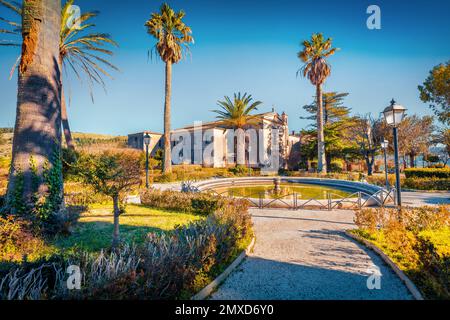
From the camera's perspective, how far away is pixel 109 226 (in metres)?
7.45

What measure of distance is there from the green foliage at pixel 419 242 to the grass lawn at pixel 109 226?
5192mm

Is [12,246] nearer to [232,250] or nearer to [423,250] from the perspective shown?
[232,250]

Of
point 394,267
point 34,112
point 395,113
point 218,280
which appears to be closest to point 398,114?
point 395,113

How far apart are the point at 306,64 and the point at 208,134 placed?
17.2m

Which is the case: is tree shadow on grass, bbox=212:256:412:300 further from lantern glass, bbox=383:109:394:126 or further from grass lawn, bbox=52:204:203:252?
lantern glass, bbox=383:109:394:126

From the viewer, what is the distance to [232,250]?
202 inches

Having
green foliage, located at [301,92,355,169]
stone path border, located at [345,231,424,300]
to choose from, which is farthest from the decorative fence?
green foliage, located at [301,92,355,169]

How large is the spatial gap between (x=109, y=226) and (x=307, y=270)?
6.49m

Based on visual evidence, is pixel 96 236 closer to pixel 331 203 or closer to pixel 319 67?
pixel 331 203

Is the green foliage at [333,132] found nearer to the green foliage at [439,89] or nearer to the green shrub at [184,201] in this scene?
the green foliage at [439,89]

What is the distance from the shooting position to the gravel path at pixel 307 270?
12.4ft

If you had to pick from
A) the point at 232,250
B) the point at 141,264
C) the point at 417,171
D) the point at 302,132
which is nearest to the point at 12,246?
the point at 141,264

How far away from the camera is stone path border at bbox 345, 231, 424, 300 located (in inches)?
144
